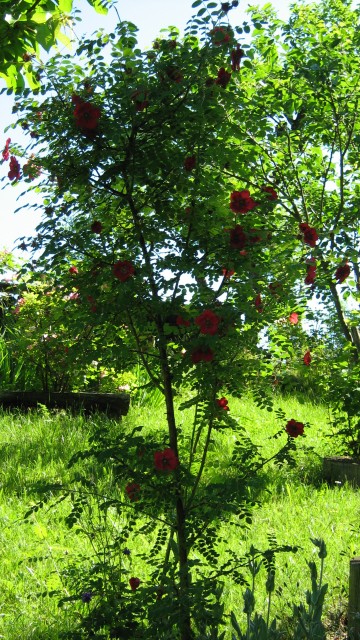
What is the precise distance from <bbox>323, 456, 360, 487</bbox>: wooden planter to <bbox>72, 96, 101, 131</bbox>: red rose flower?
4.19m

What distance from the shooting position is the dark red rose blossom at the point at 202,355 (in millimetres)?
2979

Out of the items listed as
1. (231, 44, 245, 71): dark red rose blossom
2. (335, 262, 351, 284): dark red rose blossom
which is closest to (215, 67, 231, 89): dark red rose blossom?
(231, 44, 245, 71): dark red rose blossom

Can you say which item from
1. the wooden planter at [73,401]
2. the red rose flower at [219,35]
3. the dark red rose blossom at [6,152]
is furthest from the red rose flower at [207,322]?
the wooden planter at [73,401]

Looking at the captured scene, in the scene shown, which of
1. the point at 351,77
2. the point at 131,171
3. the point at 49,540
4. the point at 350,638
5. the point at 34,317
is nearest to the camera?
the point at 131,171

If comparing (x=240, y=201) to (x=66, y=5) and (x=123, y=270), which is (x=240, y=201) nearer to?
(x=123, y=270)

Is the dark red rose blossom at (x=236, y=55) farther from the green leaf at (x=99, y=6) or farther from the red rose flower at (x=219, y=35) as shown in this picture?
the green leaf at (x=99, y=6)

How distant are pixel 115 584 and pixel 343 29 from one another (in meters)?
5.21

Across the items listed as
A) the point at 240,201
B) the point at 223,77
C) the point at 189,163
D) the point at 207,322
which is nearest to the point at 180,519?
the point at 207,322

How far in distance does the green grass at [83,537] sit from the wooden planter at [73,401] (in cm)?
18

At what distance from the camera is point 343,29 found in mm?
6793

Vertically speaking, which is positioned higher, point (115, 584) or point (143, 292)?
point (143, 292)

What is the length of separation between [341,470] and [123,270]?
160 inches

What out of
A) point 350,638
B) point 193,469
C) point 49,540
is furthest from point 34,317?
point 350,638

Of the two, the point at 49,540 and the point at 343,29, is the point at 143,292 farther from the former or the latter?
the point at 343,29
